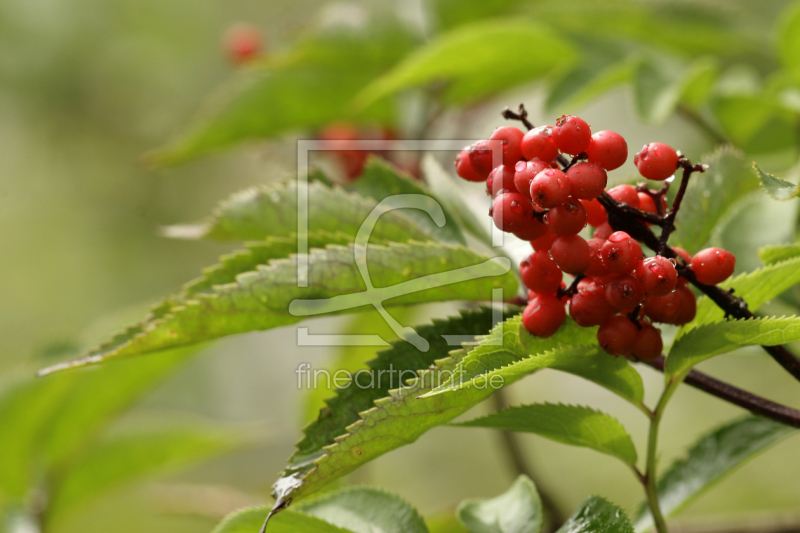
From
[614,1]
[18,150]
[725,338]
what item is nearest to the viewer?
[725,338]

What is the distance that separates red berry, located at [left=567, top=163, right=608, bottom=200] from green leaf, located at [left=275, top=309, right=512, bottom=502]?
0.25m

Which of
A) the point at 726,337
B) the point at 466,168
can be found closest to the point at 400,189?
the point at 466,168

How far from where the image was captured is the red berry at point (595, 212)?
953mm

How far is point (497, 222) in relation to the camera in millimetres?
905

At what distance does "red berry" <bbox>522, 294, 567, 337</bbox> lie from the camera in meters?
0.93

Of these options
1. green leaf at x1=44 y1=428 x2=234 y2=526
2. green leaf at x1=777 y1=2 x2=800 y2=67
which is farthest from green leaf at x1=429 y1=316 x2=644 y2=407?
green leaf at x1=44 y1=428 x2=234 y2=526

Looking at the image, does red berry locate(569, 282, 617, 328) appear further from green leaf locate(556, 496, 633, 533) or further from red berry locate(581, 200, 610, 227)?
green leaf locate(556, 496, 633, 533)

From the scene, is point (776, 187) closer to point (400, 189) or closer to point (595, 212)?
point (595, 212)

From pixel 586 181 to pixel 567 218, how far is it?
50 mm

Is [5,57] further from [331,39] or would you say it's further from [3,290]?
[331,39]

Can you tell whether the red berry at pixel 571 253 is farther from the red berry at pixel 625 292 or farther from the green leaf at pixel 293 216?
the green leaf at pixel 293 216

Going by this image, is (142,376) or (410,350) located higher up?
(142,376)

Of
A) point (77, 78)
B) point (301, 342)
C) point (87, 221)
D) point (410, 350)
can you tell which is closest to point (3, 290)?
point (87, 221)

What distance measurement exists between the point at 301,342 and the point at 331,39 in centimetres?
110
